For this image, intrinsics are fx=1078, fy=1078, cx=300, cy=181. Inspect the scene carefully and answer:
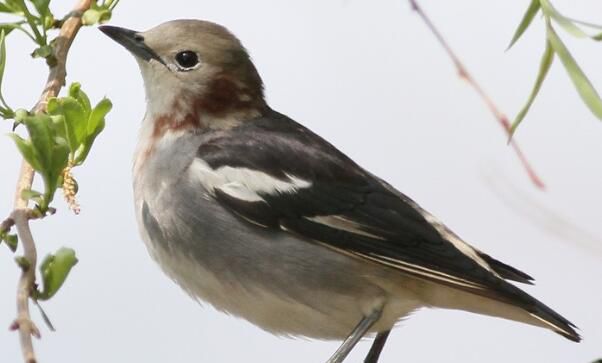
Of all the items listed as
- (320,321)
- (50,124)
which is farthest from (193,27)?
(50,124)

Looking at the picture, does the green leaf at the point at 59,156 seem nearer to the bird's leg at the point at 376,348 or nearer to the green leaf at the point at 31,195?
the green leaf at the point at 31,195

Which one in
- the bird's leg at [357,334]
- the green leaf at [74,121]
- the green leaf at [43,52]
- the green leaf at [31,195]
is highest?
the green leaf at [43,52]

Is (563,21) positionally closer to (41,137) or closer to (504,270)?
(41,137)

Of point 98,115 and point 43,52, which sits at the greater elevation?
point 43,52

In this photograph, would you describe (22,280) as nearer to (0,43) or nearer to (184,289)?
(0,43)

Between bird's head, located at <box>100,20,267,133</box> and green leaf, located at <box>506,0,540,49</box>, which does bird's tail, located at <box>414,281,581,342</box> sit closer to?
bird's head, located at <box>100,20,267,133</box>

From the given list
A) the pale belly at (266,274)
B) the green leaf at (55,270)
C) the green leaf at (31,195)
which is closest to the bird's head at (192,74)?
the pale belly at (266,274)

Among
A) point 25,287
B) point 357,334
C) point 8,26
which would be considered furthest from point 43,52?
point 357,334

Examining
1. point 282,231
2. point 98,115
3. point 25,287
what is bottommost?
point 25,287
